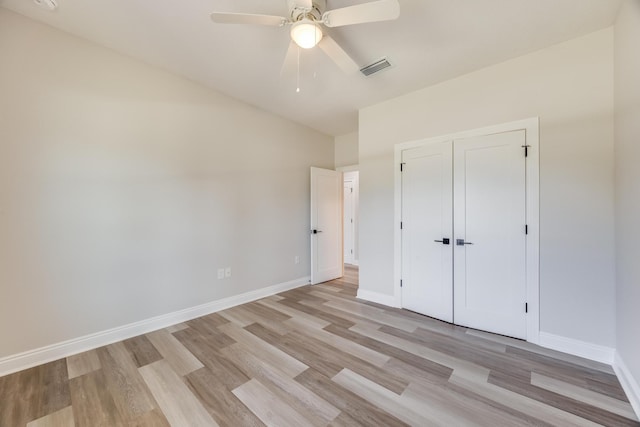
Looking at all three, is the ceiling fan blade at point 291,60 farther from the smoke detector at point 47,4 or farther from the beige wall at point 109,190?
the smoke detector at point 47,4

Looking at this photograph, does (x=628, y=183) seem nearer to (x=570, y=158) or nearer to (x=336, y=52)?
(x=570, y=158)

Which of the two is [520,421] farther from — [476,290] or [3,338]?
[3,338]

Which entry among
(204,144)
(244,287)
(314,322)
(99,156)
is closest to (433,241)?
(314,322)

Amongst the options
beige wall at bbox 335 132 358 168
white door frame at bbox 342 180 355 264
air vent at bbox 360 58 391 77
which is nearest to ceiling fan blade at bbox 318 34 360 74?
air vent at bbox 360 58 391 77

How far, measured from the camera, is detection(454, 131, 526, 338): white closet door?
2.50 m

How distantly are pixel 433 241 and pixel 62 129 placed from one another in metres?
3.95

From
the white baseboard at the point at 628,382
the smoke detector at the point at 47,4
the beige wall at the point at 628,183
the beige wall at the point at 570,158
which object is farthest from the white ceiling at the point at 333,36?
the white baseboard at the point at 628,382

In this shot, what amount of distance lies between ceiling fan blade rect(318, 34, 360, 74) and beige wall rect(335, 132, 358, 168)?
2.74 meters

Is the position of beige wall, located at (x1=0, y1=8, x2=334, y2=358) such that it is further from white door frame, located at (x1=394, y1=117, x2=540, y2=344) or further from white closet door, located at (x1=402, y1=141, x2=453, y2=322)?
white door frame, located at (x1=394, y1=117, x2=540, y2=344)

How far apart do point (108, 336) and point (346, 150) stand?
173 inches

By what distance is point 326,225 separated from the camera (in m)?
4.71

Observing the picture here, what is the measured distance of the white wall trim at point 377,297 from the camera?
343 cm

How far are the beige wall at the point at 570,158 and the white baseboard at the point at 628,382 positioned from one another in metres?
0.19

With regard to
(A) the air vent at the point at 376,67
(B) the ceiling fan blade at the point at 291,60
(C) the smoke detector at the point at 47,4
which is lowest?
(B) the ceiling fan blade at the point at 291,60
